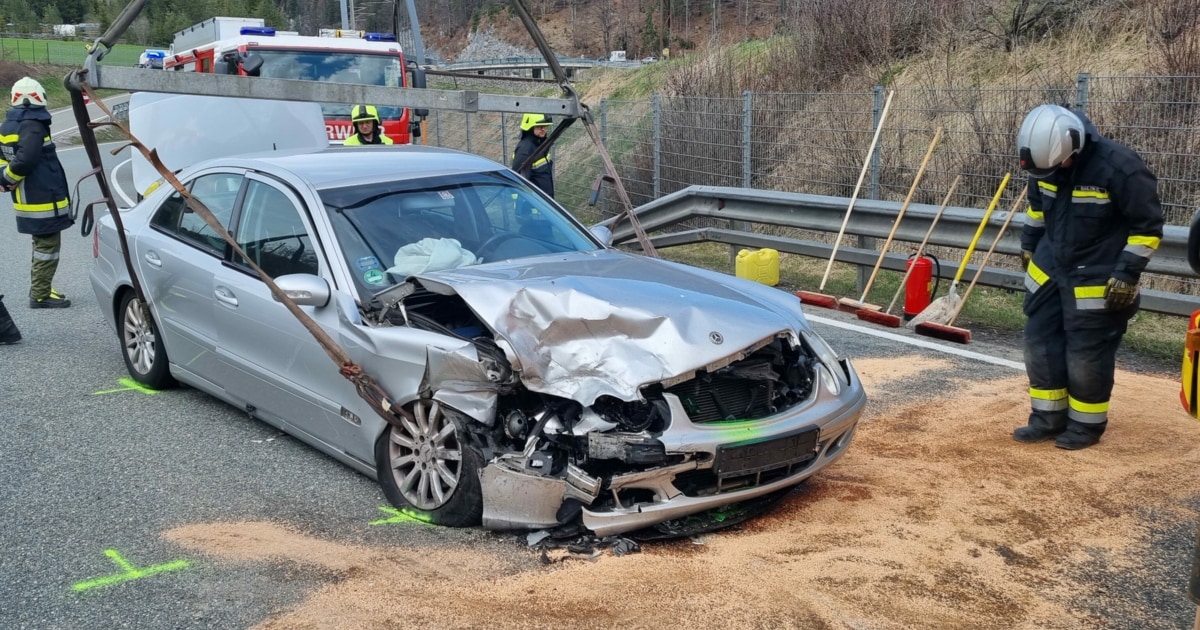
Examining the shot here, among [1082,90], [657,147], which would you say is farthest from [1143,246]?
[657,147]

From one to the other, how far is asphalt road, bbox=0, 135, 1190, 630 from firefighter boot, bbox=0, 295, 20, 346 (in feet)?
0.84

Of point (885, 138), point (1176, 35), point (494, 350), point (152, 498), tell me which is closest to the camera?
point (494, 350)

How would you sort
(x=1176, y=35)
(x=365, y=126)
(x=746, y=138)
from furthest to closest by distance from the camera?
(x=746, y=138) → (x=1176, y=35) → (x=365, y=126)

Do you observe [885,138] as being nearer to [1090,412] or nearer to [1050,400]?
[1050,400]

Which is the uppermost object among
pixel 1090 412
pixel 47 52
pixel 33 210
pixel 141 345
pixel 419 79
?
pixel 47 52

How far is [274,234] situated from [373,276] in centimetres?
82

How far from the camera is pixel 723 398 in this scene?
14.2 ft

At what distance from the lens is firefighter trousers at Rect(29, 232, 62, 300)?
9266 millimetres

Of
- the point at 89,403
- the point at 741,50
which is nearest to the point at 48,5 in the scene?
the point at 741,50

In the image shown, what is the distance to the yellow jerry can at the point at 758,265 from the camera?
9.77m

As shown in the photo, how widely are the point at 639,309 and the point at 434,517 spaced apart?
1.25 m

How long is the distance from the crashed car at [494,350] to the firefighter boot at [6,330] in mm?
2596

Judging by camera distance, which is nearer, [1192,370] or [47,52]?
[1192,370]

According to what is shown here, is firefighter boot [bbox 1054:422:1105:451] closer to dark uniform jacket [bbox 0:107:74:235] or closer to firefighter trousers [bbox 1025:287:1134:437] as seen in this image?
firefighter trousers [bbox 1025:287:1134:437]
